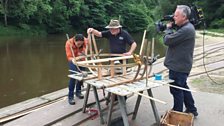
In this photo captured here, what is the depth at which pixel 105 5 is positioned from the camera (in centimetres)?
4744

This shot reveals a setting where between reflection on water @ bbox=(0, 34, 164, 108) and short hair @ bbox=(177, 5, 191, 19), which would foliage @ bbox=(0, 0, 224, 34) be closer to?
reflection on water @ bbox=(0, 34, 164, 108)

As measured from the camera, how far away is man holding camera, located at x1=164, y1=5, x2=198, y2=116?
4.68 meters

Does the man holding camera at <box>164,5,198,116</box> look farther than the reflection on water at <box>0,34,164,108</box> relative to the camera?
No

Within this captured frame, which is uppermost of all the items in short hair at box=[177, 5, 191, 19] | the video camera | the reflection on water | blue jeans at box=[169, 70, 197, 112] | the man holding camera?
short hair at box=[177, 5, 191, 19]

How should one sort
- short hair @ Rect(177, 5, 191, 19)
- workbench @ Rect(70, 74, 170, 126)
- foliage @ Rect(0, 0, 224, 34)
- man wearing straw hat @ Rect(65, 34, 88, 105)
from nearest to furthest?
workbench @ Rect(70, 74, 170, 126) → short hair @ Rect(177, 5, 191, 19) → man wearing straw hat @ Rect(65, 34, 88, 105) → foliage @ Rect(0, 0, 224, 34)

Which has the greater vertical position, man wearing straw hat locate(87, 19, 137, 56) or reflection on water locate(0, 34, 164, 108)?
man wearing straw hat locate(87, 19, 137, 56)

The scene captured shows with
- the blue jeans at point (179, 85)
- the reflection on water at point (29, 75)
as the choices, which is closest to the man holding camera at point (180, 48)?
the blue jeans at point (179, 85)

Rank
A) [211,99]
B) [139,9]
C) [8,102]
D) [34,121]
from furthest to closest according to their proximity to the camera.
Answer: [139,9], [8,102], [211,99], [34,121]

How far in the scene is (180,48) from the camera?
15.8 ft

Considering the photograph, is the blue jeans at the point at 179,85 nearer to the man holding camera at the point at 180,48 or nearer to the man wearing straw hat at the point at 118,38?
the man holding camera at the point at 180,48

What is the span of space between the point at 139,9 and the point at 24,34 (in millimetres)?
23391

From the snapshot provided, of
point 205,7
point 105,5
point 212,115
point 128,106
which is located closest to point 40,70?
point 128,106

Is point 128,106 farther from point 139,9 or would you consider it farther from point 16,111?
point 139,9

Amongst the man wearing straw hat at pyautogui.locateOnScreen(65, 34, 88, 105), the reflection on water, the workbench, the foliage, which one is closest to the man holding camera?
the workbench
